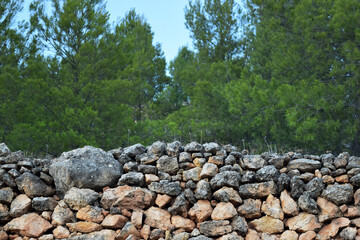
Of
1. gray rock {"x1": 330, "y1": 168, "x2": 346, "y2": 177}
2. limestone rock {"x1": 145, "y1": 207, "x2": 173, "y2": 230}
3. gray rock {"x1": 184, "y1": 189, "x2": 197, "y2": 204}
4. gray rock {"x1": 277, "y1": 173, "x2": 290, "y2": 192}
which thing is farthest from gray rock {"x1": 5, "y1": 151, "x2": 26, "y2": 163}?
gray rock {"x1": 330, "y1": 168, "x2": 346, "y2": 177}

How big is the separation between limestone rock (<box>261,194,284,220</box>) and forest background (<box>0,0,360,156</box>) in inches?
183

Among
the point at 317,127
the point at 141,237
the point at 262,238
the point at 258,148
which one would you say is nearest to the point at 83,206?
the point at 141,237

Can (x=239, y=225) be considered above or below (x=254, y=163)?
Answer: below

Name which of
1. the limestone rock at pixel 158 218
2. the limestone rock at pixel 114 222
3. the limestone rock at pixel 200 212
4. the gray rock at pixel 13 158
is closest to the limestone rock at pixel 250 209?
the limestone rock at pixel 200 212

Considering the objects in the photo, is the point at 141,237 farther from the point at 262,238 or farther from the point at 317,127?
the point at 317,127

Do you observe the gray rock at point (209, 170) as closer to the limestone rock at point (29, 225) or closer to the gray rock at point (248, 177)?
the gray rock at point (248, 177)

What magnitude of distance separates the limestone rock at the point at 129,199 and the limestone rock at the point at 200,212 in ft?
1.72

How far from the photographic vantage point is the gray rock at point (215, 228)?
187 inches

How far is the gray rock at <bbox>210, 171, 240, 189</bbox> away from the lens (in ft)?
16.2

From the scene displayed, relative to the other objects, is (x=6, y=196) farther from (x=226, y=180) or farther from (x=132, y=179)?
(x=226, y=180)

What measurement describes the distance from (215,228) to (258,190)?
2.30 feet

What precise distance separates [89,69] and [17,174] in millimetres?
5957

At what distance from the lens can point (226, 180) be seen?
16.3 ft

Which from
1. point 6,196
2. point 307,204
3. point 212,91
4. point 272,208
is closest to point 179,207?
point 272,208
